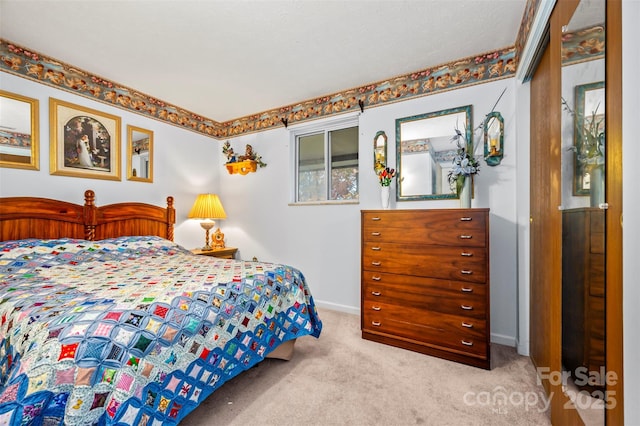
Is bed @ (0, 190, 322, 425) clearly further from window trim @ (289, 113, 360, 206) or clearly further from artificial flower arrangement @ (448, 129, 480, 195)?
artificial flower arrangement @ (448, 129, 480, 195)

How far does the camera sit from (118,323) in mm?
1103

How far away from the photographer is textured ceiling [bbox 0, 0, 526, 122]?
181 centimetres

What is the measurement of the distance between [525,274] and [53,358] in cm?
284

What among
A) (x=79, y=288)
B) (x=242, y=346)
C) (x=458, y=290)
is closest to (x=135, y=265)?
(x=79, y=288)

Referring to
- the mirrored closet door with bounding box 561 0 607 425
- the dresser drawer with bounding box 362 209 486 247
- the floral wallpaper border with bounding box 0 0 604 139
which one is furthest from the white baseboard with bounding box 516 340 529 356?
the floral wallpaper border with bounding box 0 0 604 139

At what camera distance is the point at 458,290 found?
79.0 inches

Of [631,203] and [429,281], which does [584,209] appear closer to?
[631,203]

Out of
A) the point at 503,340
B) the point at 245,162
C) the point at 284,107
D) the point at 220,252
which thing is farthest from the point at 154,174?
the point at 503,340

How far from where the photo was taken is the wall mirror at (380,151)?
2.84 m

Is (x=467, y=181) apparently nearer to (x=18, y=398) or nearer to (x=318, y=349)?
(x=318, y=349)

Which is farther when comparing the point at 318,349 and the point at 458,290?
the point at 318,349

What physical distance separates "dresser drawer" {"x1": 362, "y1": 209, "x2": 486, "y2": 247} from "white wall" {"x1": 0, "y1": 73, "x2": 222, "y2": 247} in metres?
2.55

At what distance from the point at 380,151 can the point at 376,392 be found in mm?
2170

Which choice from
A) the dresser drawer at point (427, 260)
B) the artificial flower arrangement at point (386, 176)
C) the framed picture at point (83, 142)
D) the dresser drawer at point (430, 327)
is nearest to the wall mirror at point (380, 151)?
the artificial flower arrangement at point (386, 176)
